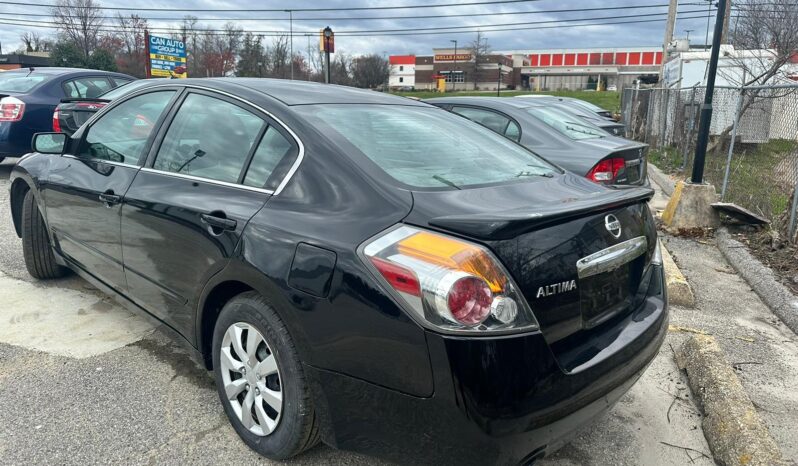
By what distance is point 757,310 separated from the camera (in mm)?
4402

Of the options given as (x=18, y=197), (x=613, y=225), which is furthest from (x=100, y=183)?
(x=613, y=225)

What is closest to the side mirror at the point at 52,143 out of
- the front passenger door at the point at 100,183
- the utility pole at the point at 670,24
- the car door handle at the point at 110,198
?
the front passenger door at the point at 100,183

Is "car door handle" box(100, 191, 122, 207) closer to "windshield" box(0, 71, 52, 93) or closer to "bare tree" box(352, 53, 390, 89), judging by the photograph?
"windshield" box(0, 71, 52, 93)

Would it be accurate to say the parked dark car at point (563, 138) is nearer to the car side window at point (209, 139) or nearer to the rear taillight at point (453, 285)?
the car side window at point (209, 139)

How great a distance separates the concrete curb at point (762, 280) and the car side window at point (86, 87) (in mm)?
8964

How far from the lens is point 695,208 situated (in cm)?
643

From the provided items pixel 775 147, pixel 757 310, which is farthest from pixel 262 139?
pixel 775 147

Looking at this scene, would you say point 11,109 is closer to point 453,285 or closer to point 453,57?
point 453,285

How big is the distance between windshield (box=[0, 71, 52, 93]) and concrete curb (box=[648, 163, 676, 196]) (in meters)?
10.0

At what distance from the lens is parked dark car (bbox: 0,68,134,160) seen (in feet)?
26.5

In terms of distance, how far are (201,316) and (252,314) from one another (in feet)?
1.52

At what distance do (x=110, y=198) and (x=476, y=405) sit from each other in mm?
2438

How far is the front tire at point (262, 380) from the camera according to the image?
2150 millimetres

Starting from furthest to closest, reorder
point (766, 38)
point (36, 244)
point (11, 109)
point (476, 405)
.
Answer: point (766, 38), point (11, 109), point (36, 244), point (476, 405)
